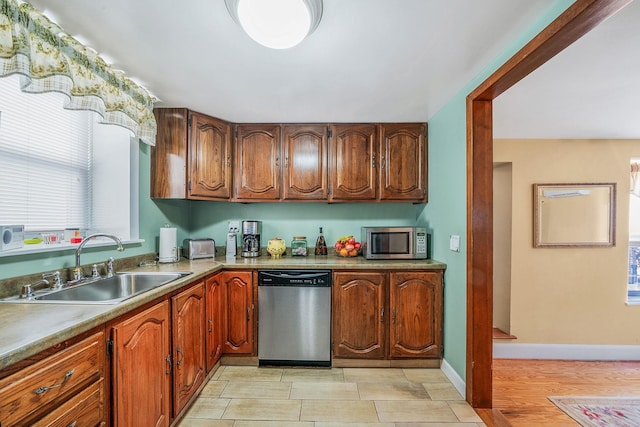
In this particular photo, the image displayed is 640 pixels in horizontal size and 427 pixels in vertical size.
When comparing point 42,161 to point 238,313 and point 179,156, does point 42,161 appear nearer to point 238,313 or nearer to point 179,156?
point 179,156

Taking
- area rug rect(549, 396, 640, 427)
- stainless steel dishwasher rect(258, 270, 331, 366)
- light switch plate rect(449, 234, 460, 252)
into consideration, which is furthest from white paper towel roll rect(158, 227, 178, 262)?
area rug rect(549, 396, 640, 427)

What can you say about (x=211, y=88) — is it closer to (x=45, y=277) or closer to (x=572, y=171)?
(x=45, y=277)

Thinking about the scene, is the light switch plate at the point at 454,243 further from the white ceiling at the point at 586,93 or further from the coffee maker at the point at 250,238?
the coffee maker at the point at 250,238

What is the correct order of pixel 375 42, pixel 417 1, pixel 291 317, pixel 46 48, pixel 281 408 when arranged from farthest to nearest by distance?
pixel 291 317
pixel 281 408
pixel 375 42
pixel 46 48
pixel 417 1

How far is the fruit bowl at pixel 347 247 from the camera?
Result: 9.27 ft

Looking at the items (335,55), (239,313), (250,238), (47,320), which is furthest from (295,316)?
(335,55)

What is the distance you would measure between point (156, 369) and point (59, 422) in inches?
22.5

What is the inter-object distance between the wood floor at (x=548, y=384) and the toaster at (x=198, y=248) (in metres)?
2.66

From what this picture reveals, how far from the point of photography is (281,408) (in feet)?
6.27

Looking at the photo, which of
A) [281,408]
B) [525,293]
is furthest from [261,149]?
[525,293]

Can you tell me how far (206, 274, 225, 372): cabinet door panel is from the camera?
7.17 feet

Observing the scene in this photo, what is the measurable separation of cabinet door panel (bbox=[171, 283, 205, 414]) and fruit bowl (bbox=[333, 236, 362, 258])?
1337 mm

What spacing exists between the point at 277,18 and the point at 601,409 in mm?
3245

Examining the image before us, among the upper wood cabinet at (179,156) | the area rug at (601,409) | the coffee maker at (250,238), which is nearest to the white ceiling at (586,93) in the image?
the area rug at (601,409)
